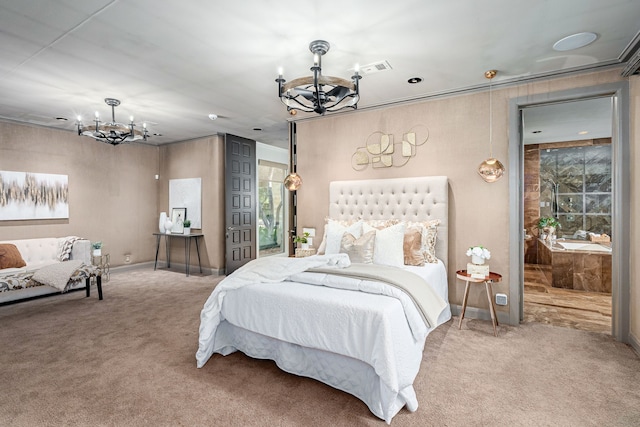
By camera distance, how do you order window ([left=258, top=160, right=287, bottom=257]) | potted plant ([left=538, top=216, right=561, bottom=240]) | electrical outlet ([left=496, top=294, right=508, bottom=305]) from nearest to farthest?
1. electrical outlet ([left=496, top=294, right=508, bottom=305])
2. potted plant ([left=538, top=216, right=561, bottom=240])
3. window ([left=258, top=160, right=287, bottom=257])

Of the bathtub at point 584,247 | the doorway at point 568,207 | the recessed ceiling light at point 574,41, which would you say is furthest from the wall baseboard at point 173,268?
the bathtub at point 584,247

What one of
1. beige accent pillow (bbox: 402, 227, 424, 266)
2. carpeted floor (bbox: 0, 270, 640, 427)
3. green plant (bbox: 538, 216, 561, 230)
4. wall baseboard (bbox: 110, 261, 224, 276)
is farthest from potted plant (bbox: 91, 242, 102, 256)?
green plant (bbox: 538, 216, 561, 230)

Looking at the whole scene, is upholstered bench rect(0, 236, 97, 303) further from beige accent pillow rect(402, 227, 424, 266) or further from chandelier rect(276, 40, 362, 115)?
beige accent pillow rect(402, 227, 424, 266)

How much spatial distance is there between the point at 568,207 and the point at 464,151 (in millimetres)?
4704

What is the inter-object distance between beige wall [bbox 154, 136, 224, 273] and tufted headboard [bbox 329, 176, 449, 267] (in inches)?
105

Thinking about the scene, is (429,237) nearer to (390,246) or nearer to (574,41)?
(390,246)

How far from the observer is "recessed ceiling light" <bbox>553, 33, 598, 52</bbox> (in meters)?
2.66

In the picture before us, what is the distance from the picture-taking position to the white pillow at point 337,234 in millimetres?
3850

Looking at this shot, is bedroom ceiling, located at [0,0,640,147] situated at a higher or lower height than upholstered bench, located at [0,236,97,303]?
higher

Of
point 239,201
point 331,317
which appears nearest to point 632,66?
point 331,317

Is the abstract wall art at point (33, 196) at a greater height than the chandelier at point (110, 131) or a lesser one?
lesser

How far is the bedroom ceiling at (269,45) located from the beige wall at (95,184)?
4.19 feet

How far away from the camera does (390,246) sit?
3.49 m

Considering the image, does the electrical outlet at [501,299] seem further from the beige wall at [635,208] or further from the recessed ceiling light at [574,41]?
the recessed ceiling light at [574,41]
